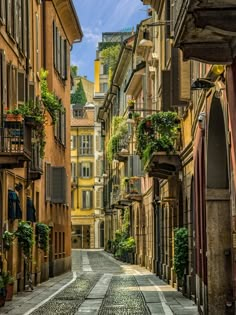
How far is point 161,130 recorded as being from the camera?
26.8 m

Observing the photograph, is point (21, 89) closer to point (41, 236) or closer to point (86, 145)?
point (41, 236)

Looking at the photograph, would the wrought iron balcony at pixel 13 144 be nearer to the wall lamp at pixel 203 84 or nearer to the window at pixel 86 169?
the wall lamp at pixel 203 84

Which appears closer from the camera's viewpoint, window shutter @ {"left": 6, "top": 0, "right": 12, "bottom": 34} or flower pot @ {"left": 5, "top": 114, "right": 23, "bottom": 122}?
flower pot @ {"left": 5, "top": 114, "right": 23, "bottom": 122}

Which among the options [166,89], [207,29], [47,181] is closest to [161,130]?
[166,89]

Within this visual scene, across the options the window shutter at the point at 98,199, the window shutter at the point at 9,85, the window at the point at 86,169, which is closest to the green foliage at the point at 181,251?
the window shutter at the point at 9,85

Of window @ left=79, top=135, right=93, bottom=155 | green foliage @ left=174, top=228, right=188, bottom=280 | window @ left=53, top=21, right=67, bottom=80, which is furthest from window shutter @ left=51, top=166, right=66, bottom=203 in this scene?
window @ left=79, top=135, right=93, bottom=155

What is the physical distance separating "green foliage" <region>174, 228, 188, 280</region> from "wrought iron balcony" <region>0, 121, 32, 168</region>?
185 inches

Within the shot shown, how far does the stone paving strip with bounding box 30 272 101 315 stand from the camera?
20.8m

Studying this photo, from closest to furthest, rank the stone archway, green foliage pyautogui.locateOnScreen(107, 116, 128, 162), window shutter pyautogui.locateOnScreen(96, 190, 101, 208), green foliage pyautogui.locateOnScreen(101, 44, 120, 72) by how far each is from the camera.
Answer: the stone archway
green foliage pyautogui.locateOnScreen(107, 116, 128, 162)
green foliage pyautogui.locateOnScreen(101, 44, 120, 72)
window shutter pyautogui.locateOnScreen(96, 190, 101, 208)

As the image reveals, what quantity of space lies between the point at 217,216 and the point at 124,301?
25.3ft

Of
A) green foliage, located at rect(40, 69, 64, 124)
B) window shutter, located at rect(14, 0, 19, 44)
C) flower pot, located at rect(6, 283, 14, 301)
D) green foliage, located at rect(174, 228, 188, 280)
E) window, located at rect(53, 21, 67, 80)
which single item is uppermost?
window, located at rect(53, 21, 67, 80)

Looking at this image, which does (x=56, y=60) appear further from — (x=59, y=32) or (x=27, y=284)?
(x=27, y=284)

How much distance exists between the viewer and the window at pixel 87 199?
11100 cm

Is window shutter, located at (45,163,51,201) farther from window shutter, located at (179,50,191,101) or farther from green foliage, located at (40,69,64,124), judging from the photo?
window shutter, located at (179,50,191,101)
